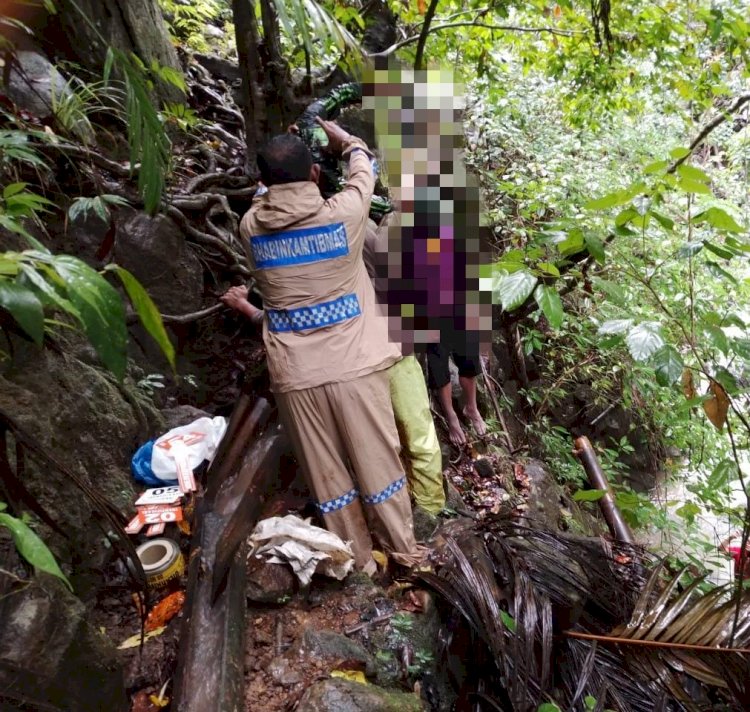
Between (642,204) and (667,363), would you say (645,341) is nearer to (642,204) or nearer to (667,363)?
(667,363)

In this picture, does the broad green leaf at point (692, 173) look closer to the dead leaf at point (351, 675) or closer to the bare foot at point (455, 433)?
the dead leaf at point (351, 675)

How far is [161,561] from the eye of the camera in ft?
6.73

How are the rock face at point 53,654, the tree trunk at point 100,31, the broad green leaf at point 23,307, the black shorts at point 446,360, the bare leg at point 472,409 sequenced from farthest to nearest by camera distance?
1. the bare leg at point 472,409
2. the tree trunk at point 100,31
3. the black shorts at point 446,360
4. the rock face at point 53,654
5. the broad green leaf at point 23,307

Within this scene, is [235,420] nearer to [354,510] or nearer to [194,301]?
[354,510]

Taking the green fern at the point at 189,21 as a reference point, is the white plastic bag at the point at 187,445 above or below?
below

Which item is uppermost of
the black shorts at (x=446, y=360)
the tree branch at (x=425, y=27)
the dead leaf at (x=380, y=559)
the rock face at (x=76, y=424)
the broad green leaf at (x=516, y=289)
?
the tree branch at (x=425, y=27)

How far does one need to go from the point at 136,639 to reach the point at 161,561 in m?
0.28

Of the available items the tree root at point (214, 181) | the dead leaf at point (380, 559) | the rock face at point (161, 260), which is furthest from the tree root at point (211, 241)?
the dead leaf at point (380, 559)

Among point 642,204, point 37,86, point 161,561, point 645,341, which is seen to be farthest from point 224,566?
point 37,86

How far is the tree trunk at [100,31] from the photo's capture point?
3.43 m

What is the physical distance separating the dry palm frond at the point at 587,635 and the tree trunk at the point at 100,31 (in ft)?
12.3

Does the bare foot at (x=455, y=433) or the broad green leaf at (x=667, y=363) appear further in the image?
the bare foot at (x=455, y=433)

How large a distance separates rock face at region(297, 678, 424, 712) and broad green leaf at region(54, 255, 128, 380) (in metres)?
1.31

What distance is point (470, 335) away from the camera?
10.1 ft
